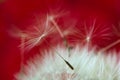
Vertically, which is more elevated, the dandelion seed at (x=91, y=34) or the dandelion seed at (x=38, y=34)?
the dandelion seed at (x=38, y=34)

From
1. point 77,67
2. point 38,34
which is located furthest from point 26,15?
point 77,67

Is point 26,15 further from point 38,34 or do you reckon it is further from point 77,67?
point 77,67

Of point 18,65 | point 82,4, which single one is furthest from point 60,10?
point 18,65

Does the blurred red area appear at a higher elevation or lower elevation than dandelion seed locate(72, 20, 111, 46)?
higher

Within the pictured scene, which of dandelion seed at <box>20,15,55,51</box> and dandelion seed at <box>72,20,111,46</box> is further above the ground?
dandelion seed at <box>20,15,55,51</box>

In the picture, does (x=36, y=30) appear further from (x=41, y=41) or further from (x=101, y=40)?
(x=101, y=40)
